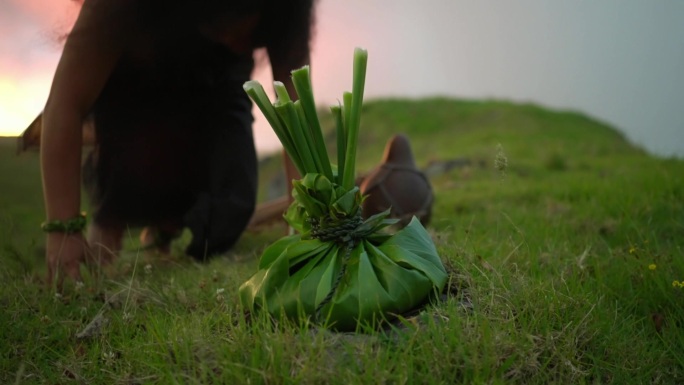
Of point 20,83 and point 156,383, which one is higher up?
point 20,83

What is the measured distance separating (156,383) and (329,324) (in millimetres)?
385

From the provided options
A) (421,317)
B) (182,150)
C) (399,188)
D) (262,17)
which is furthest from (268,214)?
(421,317)

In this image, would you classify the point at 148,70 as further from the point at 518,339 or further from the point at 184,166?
the point at 518,339

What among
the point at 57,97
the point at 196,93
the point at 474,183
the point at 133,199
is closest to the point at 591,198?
the point at 474,183

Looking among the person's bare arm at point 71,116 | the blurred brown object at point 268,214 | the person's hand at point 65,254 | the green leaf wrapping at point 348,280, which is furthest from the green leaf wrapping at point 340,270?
the blurred brown object at point 268,214

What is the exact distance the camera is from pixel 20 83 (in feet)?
7.85

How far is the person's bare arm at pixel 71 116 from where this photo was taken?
233 cm

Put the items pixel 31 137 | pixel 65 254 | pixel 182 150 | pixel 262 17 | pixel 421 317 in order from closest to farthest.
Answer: pixel 421 317
pixel 65 254
pixel 31 137
pixel 262 17
pixel 182 150

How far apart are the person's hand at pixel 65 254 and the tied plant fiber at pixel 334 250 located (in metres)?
0.97

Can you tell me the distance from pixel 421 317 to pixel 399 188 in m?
1.61

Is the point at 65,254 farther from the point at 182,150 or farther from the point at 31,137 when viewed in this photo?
the point at 182,150

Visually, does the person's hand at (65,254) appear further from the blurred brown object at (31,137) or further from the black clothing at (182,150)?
the black clothing at (182,150)

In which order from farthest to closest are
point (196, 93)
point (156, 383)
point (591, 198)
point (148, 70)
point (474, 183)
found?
point (474, 183)
point (591, 198)
point (196, 93)
point (148, 70)
point (156, 383)

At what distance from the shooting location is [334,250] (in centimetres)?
153
